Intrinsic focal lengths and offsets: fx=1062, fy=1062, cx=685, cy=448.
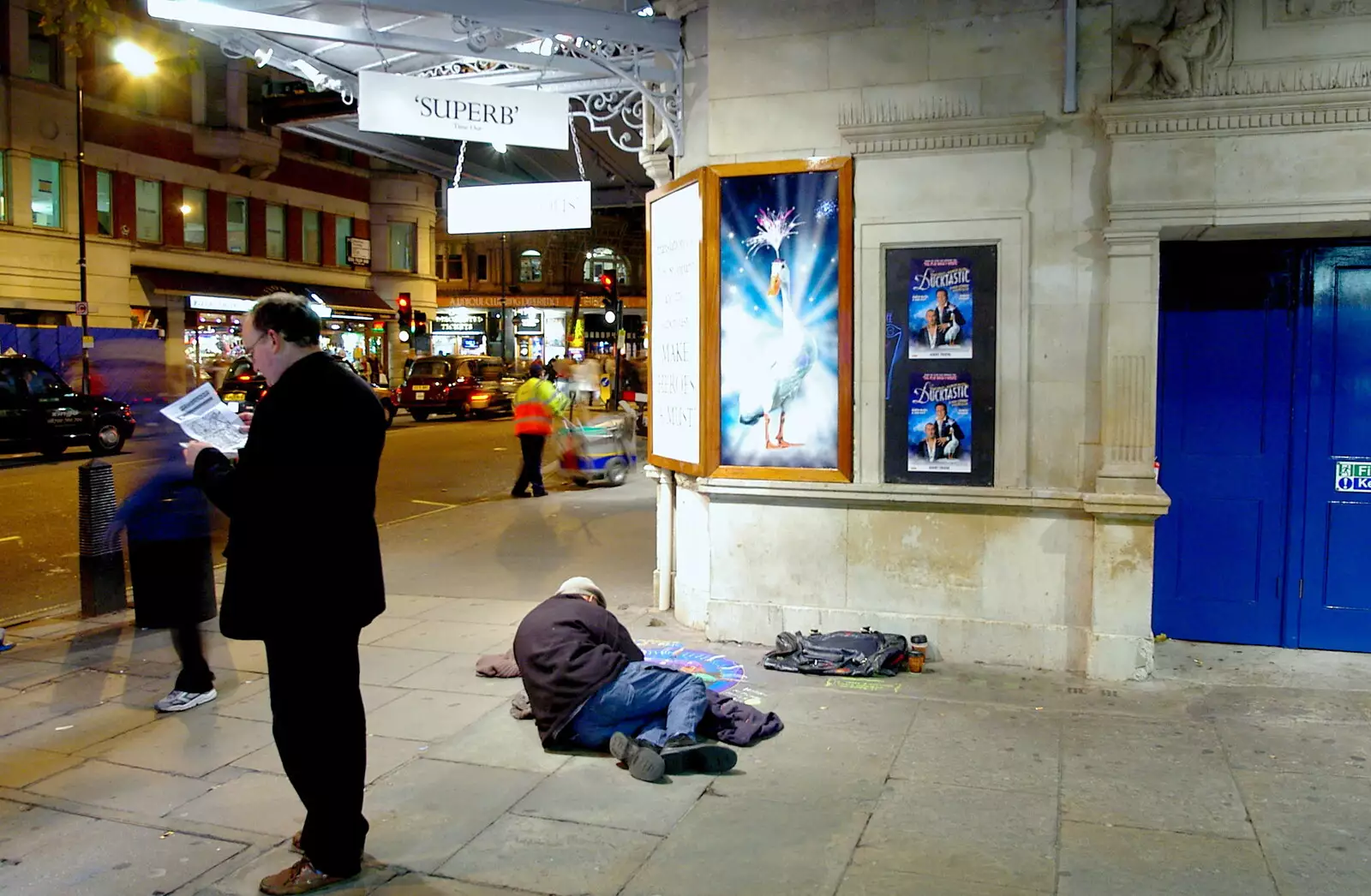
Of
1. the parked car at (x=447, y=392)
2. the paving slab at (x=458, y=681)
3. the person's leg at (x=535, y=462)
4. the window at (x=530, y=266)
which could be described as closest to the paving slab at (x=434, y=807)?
the paving slab at (x=458, y=681)

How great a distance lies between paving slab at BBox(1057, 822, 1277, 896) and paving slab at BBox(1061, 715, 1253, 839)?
101mm

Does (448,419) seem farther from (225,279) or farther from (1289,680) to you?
(1289,680)

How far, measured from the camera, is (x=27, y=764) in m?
5.30

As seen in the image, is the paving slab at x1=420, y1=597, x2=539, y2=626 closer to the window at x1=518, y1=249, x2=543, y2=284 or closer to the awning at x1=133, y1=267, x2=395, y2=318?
the awning at x1=133, y1=267, x2=395, y2=318

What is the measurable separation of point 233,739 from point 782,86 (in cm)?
511

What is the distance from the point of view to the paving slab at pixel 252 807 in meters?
4.59

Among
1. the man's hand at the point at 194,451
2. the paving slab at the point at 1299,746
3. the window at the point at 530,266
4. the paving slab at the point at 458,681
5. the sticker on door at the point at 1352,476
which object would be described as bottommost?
the paving slab at the point at 458,681

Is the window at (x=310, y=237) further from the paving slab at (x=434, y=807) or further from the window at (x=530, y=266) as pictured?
the paving slab at (x=434, y=807)

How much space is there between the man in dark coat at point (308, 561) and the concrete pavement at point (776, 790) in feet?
1.35

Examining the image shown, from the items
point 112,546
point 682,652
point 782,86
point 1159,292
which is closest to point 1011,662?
point 682,652

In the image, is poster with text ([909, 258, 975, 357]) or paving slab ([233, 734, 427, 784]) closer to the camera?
paving slab ([233, 734, 427, 784])

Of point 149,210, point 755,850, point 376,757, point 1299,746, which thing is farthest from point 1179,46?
point 149,210

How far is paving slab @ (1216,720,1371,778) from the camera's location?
16.5 ft

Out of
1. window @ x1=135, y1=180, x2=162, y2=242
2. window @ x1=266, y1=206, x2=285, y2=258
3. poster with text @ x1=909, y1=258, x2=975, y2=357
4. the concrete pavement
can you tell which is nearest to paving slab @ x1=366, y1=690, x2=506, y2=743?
the concrete pavement
